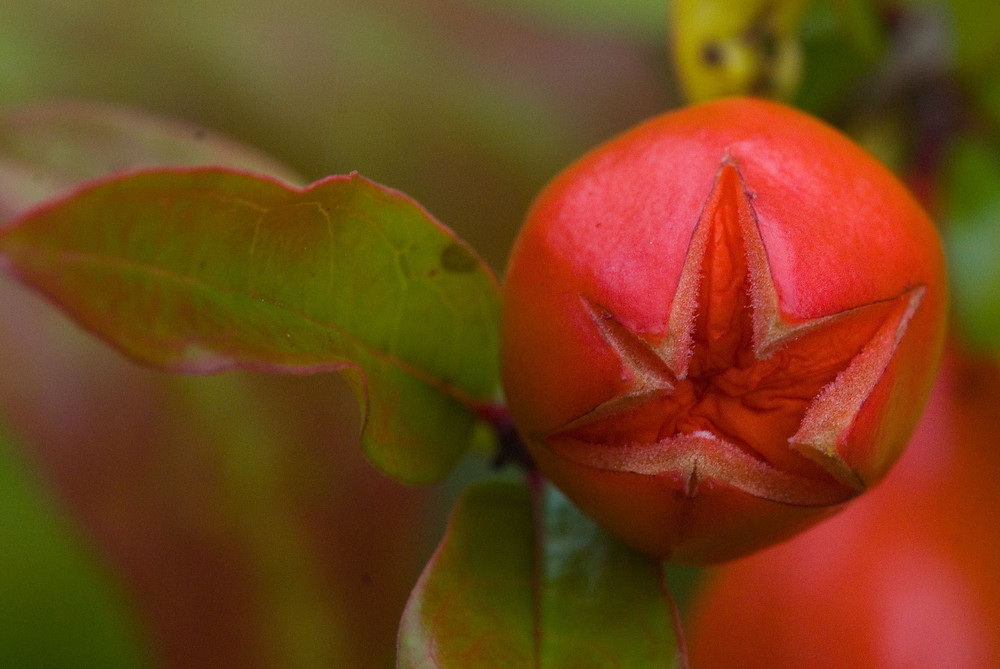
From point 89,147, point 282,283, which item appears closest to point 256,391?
point 89,147

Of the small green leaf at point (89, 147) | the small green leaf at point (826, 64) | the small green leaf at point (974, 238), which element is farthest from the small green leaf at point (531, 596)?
the small green leaf at point (826, 64)

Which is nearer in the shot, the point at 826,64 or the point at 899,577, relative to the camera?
the point at 899,577

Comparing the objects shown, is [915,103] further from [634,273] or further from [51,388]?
[51,388]

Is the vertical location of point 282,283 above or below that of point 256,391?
above

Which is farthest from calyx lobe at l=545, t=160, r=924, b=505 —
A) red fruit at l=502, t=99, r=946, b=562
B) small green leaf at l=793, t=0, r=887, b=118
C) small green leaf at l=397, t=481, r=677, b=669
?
small green leaf at l=793, t=0, r=887, b=118

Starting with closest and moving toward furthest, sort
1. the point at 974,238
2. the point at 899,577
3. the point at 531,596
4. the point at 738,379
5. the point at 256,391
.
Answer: the point at 738,379, the point at 531,596, the point at 899,577, the point at 974,238, the point at 256,391

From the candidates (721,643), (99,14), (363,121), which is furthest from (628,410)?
(99,14)

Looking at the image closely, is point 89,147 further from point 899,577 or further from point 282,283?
point 899,577
